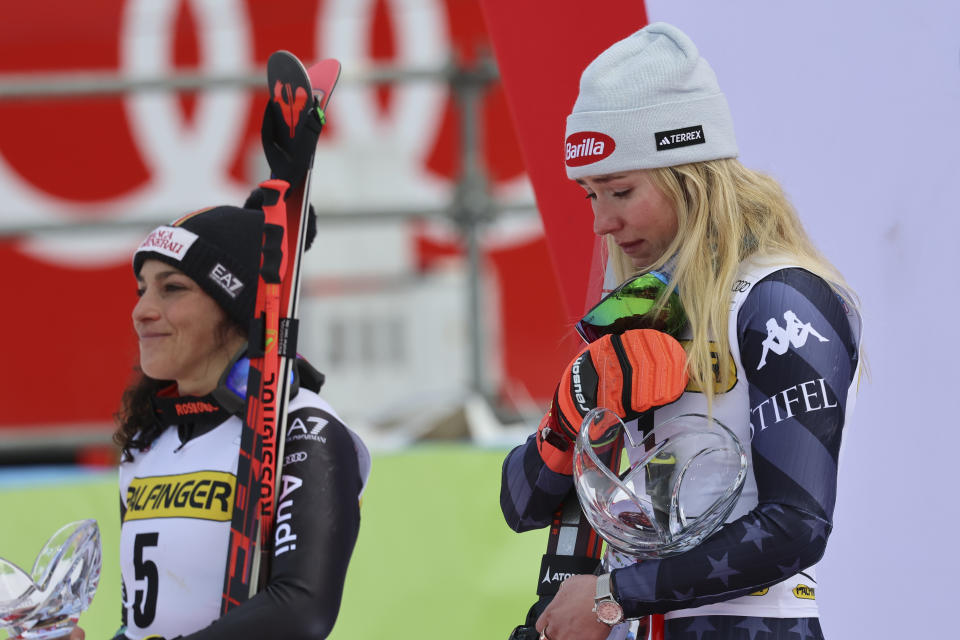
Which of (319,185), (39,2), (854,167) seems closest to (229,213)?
(854,167)

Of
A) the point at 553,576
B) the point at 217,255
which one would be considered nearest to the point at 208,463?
the point at 217,255

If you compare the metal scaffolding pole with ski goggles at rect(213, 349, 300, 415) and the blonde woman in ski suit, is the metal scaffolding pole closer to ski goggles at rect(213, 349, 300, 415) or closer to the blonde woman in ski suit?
ski goggles at rect(213, 349, 300, 415)

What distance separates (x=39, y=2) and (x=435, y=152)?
255 centimetres

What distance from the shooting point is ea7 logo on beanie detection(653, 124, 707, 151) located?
1.77m

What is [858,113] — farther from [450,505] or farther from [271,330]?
[450,505]

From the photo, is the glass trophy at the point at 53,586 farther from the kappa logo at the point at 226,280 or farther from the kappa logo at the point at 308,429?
the kappa logo at the point at 226,280

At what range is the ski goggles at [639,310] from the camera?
5.56 feet

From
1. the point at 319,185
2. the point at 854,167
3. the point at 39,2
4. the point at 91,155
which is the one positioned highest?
the point at 39,2

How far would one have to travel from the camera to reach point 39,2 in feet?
23.6

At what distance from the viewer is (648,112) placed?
5.87ft

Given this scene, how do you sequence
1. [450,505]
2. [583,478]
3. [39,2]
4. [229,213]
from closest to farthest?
[583,478], [229,213], [450,505], [39,2]

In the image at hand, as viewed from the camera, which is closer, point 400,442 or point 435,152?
point 400,442

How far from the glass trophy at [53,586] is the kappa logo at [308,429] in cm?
38

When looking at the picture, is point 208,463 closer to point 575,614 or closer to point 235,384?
point 235,384
